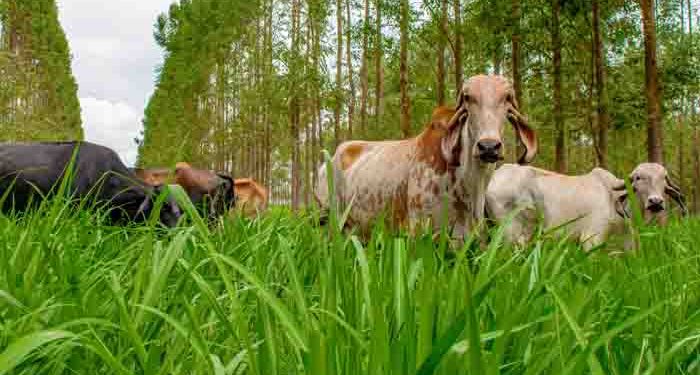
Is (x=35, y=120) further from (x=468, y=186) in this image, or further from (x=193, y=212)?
(x=193, y=212)

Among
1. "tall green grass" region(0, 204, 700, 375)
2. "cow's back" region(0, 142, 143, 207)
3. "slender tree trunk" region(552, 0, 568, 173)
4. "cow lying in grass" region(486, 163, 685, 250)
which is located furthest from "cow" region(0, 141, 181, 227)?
"slender tree trunk" region(552, 0, 568, 173)

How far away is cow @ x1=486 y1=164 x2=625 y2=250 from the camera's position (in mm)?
7379

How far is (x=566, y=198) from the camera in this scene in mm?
7816

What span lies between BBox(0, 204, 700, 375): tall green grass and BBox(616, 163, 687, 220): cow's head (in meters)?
4.34

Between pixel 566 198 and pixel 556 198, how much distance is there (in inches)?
4.8

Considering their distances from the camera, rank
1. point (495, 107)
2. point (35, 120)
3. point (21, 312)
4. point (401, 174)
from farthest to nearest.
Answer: point (35, 120)
point (401, 174)
point (495, 107)
point (21, 312)

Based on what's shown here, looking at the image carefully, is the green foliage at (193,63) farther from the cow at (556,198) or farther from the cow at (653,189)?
the cow at (653,189)

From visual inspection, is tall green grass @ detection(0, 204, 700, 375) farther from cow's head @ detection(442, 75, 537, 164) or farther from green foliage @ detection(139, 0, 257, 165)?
green foliage @ detection(139, 0, 257, 165)

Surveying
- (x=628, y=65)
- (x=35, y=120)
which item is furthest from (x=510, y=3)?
(x=35, y=120)

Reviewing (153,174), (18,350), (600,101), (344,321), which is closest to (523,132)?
(344,321)

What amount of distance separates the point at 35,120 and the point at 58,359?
20.2 metres

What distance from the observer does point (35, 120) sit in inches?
Answer: 782

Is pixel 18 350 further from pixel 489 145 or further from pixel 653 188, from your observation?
pixel 653 188

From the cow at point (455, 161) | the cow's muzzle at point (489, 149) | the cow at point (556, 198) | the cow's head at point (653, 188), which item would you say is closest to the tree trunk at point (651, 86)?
the cow at point (556, 198)
